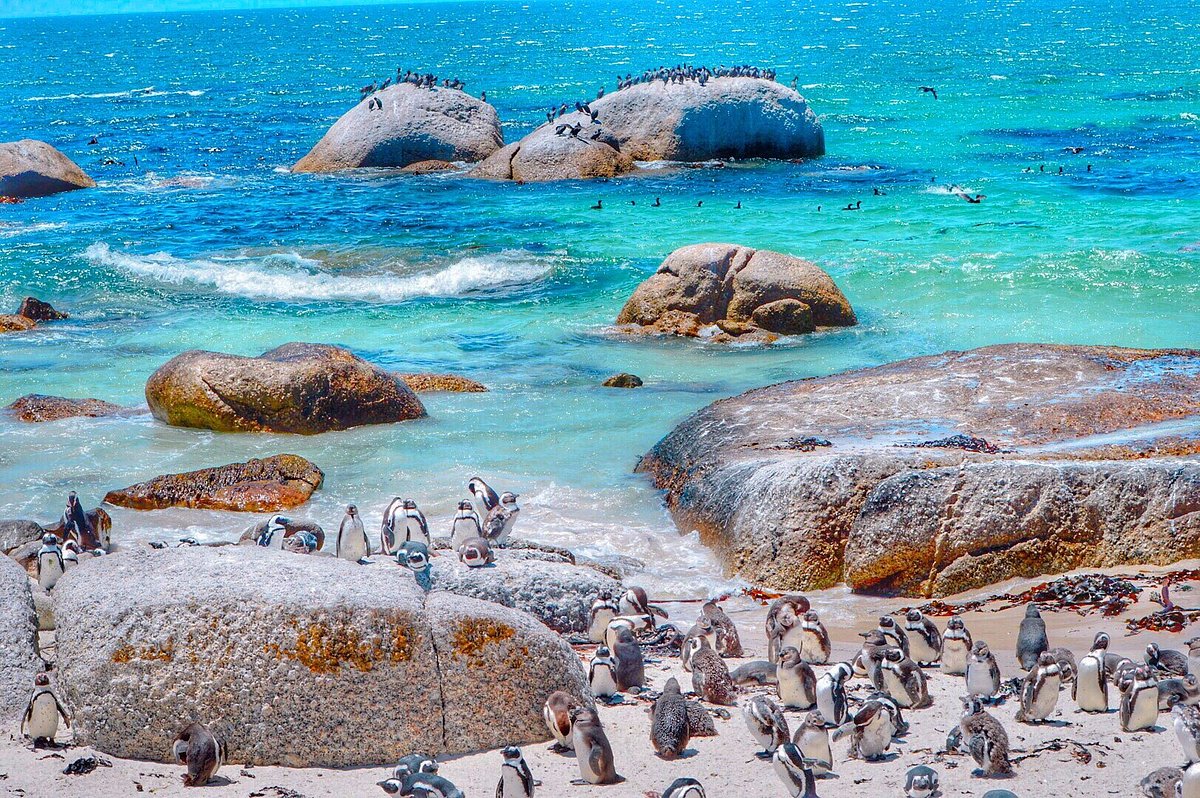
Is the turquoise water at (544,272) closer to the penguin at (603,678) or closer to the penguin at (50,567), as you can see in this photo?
the penguin at (50,567)

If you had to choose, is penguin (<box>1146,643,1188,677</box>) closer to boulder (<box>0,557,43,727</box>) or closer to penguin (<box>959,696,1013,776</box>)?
penguin (<box>959,696,1013,776</box>)

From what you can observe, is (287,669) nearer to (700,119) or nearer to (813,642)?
(813,642)

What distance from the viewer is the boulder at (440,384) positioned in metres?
19.1

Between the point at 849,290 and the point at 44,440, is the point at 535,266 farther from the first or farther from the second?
the point at 44,440

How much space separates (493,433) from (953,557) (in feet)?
24.0

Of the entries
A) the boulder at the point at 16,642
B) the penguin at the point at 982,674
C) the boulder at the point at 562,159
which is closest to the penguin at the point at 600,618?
the penguin at the point at 982,674

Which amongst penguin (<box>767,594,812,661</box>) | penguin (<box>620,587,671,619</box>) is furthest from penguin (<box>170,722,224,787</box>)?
penguin (<box>767,594,812,661</box>)

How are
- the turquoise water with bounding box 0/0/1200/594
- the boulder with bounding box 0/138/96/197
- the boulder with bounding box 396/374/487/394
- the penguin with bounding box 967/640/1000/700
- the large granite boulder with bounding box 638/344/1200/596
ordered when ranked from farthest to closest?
the boulder with bounding box 0/138/96/197
the boulder with bounding box 396/374/487/394
the turquoise water with bounding box 0/0/1200/594
the large granite boulder with bounding box 638/344/1200/596
the penguin with bounding box 967/640/1000/700

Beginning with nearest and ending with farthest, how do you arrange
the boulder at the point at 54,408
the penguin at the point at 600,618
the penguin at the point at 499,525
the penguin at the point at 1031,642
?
the penguin at the point at 1031,642 < the penguin at the point at 600,618 < the penguin at the point at 499,525 < the boulder at the point at 54,408

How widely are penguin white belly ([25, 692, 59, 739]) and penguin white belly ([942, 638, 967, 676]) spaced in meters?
5.61

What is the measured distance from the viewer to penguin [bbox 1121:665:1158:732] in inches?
306

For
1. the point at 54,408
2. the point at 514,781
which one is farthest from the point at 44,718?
the point at 54,408

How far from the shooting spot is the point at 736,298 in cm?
2222

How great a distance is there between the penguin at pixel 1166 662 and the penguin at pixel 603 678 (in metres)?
3.37
